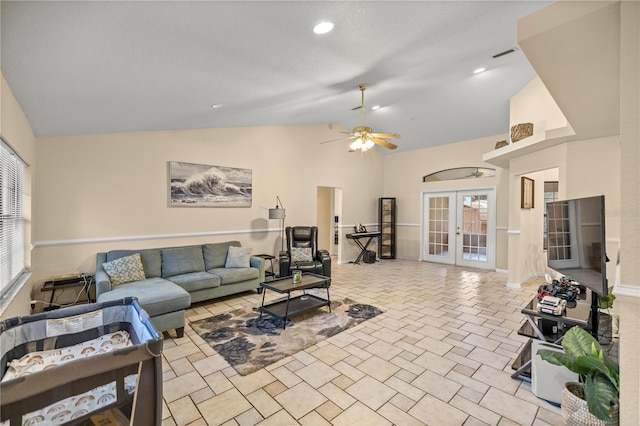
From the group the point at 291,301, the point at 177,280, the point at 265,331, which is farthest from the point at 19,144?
the point at 291,301

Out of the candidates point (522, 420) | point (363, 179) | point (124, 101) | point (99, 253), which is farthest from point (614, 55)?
point (363, 179)

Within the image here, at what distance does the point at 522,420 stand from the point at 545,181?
5.92 metres

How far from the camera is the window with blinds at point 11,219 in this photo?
2.41 meters

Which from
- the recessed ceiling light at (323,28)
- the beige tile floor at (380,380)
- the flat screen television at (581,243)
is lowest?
the beige tile floor at (380,380)

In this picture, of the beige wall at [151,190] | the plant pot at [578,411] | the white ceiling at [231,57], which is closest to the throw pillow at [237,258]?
the beige wall at [151,190]

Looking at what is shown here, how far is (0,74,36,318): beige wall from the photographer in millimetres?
2133

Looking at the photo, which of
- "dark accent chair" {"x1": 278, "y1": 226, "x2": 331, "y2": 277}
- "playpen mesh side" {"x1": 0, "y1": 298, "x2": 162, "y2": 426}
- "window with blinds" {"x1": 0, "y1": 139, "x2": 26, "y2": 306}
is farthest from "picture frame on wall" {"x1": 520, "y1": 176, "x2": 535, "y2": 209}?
"window with blinds" {"x1": 0, "y1": 139, "x2": 26, "y2": 306}

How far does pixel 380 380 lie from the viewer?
7.82 ft

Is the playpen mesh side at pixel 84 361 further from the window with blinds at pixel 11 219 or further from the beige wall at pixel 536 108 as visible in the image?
the beige wall at pixel 536 108

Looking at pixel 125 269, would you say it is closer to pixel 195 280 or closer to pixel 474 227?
pixel 195 280

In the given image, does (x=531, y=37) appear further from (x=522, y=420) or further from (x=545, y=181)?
(x=545, y=181)

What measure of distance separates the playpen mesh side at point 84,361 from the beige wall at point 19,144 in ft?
2.38

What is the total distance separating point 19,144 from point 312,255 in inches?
170

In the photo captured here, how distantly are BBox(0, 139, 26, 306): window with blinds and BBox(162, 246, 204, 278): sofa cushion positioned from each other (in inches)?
58.8
